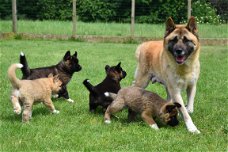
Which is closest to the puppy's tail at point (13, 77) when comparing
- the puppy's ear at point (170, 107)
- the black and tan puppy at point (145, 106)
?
the black and tan puppy at point (145, 106)

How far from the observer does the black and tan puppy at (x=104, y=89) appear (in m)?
7.50

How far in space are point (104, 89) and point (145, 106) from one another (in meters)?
1.07

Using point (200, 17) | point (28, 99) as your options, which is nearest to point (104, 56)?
point (28, 99)

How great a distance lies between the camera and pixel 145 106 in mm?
6789

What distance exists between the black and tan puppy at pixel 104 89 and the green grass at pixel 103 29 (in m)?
13.0

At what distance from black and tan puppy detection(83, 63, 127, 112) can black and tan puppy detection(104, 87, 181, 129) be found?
463 millimetres

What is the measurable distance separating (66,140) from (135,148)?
852 mm

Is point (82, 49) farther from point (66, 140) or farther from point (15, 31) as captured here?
point (66, 140)

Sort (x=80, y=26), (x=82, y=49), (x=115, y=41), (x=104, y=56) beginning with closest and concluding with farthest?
1. (x=104, y=56)
2. (x=82, y=49)
3. (x=115, y=41)
4. (x=80, y=26)

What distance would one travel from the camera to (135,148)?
5617 mm

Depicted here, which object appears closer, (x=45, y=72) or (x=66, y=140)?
(x=66, y=140)

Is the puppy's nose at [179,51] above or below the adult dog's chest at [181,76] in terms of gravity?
above

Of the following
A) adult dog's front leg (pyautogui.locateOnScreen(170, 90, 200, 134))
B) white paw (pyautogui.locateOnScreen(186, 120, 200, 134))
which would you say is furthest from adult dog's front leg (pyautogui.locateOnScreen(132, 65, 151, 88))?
white paw (pyautogui.locateOnScreen(186, 120, 200, 134))

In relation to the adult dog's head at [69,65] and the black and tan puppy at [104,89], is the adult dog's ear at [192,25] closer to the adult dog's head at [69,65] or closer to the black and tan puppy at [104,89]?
the black and tan puppy at [104,89]
